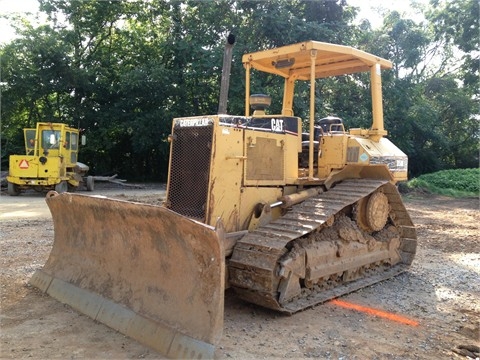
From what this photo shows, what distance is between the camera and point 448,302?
5258mm

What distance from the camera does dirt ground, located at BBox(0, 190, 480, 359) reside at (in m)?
3.76

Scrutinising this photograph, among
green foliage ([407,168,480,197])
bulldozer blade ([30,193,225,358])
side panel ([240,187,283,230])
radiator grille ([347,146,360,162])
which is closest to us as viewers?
bulldozer blade ([30,193,225,358])

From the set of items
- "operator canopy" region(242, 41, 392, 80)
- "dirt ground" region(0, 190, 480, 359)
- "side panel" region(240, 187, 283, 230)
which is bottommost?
"dirt ground" region(0, 190, 480, 359)

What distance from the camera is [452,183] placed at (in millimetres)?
20422

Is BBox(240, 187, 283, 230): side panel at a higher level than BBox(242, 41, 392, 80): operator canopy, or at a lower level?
lower

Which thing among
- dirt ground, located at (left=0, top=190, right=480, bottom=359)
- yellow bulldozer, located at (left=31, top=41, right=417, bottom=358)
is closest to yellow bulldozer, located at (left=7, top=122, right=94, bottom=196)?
dirt ground, located at (left=0, top=190, right=480, bottom=359)

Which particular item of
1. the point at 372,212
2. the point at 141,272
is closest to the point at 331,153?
the point at 372,212

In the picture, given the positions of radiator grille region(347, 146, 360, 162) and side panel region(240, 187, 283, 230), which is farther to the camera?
radiator grille region(347, 146, 360, 162)

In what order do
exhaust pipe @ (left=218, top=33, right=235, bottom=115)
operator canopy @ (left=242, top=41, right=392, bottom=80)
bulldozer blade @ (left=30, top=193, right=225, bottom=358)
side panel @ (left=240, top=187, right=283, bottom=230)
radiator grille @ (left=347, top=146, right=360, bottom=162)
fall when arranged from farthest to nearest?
1. radiator grille @ (left=347, top=146, right=360, bottom=162)
2. operator canopy @ (left=242, top=41, right=392, bottom=80)
3. exhaust pipe @ (left=218, top=33, right=235, bottom=115)
4. side panel @ (left=240, top=187, right=283, bottom=230)
5. bulldozer blade @ (left=30, top=193, right=225, bottom=358)

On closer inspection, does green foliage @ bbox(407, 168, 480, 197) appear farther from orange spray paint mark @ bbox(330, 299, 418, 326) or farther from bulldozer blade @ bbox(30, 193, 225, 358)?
bulldozer blade @ bbox(30, 193, 225, 358)

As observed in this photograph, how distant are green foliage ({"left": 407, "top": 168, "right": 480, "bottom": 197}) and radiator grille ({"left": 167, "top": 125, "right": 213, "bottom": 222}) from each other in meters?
17.2

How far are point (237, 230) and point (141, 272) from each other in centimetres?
121

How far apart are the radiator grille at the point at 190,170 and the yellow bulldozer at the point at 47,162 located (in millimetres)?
12694

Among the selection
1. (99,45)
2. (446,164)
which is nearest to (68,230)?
(99,45)
